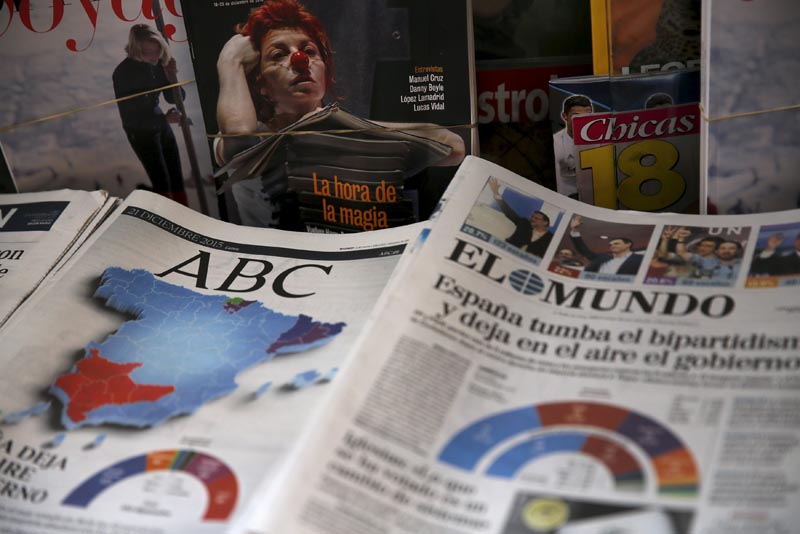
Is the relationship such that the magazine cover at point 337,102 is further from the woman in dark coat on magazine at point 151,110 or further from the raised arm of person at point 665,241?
the raised arm of person at point 665,241

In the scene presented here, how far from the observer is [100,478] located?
0.57 m

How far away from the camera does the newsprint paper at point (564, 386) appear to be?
49 centimetres

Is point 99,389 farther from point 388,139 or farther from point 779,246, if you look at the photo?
point 779,246

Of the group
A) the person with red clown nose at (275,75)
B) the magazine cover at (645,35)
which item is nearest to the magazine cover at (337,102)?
the person with red clown nose at (275,75)

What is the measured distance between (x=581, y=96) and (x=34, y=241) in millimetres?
579

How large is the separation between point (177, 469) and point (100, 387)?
0.13 metres

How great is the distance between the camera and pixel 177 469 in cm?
56

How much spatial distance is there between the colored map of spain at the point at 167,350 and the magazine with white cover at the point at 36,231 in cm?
9

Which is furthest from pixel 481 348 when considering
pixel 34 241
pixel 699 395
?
pixel 34 241

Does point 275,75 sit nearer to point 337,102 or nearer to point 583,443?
point 337,102

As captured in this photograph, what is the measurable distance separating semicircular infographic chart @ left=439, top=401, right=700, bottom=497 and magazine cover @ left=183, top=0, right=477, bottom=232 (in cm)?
32

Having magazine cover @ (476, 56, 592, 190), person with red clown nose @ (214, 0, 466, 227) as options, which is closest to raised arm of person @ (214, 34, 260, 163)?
person with red clown nose @ (214, 0, 466, 227)

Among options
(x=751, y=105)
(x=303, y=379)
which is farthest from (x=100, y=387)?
(x=751, y=105)

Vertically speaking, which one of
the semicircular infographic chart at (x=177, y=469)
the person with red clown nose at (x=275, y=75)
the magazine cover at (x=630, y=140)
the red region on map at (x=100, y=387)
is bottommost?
the semicircular infographic chart at (x=177, y=469)
